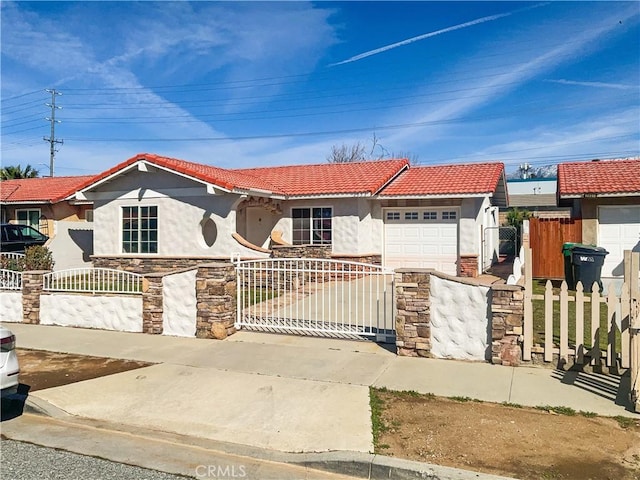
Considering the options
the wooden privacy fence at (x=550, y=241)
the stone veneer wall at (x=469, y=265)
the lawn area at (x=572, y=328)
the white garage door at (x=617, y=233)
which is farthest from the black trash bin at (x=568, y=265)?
the lawn area at (x=572, y=328)

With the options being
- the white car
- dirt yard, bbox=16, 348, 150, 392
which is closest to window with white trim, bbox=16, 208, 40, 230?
dirt yard, bbox=16, 348, 150, 392

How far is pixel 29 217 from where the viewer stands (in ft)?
78.1

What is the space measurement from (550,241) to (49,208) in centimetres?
2150

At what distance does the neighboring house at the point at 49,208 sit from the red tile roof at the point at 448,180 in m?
12.1

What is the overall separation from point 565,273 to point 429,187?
511 centimetres

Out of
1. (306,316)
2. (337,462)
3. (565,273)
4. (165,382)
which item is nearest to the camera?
(337,462)

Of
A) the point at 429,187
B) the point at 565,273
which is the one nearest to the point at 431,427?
the point at 565,273

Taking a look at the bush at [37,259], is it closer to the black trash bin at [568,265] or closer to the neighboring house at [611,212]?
the black trash bin at [568,265]

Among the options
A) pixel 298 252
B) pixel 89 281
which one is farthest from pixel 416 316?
pixel 298 252

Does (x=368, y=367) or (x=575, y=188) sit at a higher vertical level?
(x=575, y=188)

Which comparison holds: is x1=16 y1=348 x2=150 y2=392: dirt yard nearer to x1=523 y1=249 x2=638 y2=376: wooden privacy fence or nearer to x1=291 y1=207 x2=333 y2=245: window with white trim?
x1=523 y1=249 x2=638 y2=376: wooden privacy fence

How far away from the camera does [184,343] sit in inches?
339

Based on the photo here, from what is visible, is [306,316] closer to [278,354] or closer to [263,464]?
[278,354]

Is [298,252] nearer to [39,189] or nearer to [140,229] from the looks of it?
[140,229]
